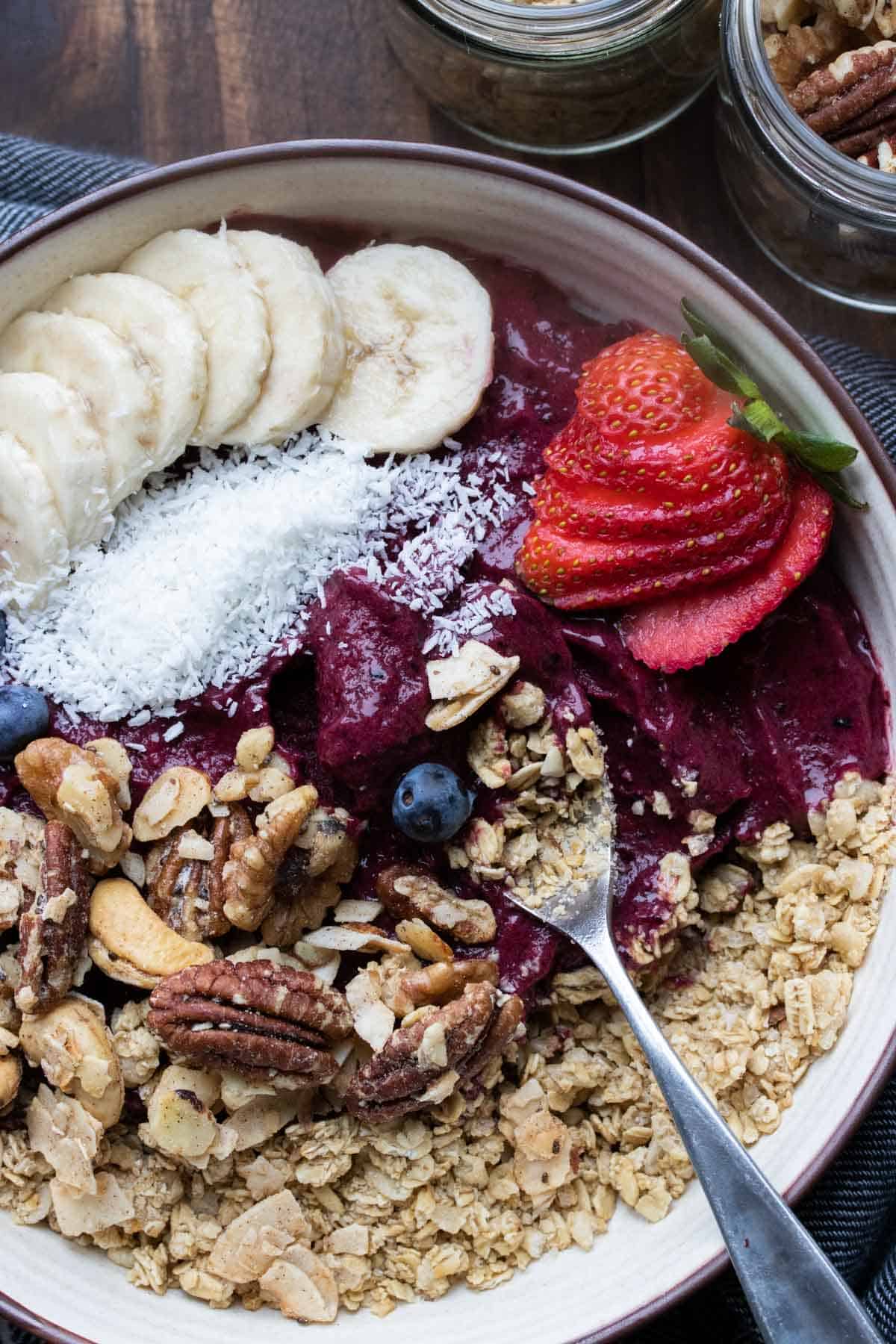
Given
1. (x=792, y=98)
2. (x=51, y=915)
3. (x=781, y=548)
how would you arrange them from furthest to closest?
(x=792, y=98), (x=781, y=548), (x=51, y=915)

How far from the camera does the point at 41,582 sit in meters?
2.00

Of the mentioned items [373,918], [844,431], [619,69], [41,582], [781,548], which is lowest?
[373,918]

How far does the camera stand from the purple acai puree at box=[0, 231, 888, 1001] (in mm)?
1966

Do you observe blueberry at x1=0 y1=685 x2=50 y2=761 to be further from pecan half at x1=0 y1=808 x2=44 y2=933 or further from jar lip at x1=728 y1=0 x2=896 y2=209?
jar lip at x1=728 y1=0 x2=896 y2=209

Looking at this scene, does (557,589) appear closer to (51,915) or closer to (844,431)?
(844,431)

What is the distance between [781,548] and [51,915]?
119 cm

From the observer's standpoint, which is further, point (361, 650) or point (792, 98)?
point (792, 98)

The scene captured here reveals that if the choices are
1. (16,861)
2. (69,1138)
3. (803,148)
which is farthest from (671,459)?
(69,1138)

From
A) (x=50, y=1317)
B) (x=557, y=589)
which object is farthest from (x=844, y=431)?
(x=50, y=1317)

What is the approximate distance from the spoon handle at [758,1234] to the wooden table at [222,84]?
140cm

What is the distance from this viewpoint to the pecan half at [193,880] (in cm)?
195

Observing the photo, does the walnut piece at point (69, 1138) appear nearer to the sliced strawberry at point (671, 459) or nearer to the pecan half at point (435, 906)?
the pecan half at point (435, 906)

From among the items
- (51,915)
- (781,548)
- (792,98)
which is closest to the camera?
(51,915)

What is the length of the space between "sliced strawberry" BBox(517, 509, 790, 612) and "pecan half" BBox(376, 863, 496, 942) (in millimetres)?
478
